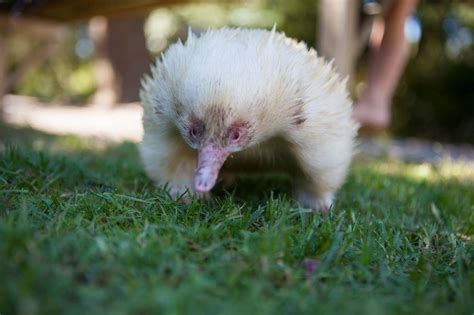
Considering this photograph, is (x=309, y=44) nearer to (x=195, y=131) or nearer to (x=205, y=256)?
(x=195, y=131)

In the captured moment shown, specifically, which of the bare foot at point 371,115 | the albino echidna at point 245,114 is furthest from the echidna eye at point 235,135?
the bare foot at point 371,115

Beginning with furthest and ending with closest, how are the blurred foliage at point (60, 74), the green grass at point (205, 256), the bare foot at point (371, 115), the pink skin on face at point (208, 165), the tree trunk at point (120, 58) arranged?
the blurred foliage at point (60, 74)
the tree trunk at point (120, 58)
the bare foot at point (371, 115)
the pink skin on face at point (208, 165)
the green grass at point (205, 256)

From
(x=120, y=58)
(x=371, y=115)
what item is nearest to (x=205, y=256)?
(x=371, y=115)

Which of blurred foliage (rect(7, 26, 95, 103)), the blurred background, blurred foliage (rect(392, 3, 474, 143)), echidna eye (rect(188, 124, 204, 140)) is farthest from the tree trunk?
blurred foliage (rect(7, 26, 95, 103))

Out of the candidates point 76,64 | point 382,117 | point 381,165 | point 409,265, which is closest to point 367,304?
point 409,265

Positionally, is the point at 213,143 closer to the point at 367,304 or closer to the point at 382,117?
the point at 367,304

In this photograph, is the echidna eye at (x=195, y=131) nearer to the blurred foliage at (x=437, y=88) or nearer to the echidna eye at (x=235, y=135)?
the echidna eye at (x=235, y=135)

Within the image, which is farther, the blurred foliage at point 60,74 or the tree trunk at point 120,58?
the blurred foliage at point 60,74
